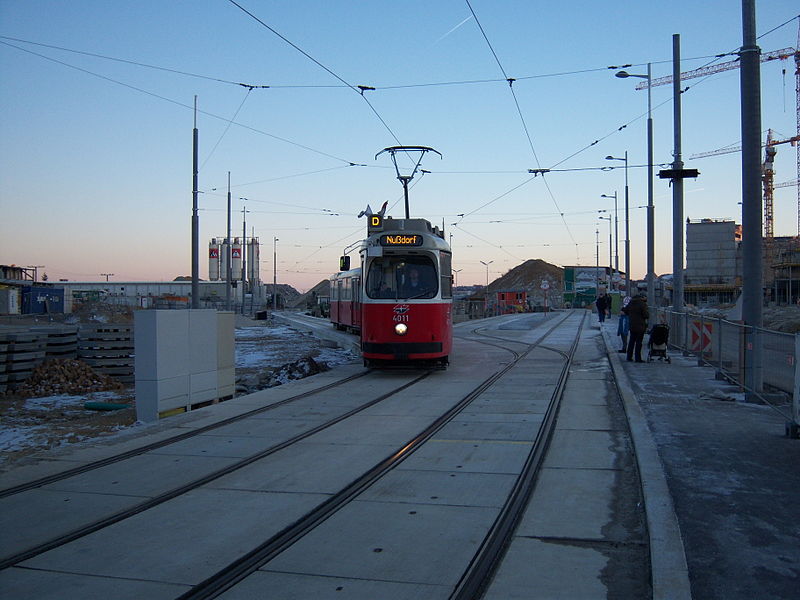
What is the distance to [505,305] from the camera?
309ft

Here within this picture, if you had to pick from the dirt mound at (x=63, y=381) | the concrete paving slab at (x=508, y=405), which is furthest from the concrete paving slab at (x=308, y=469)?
the dirt mound at (x=63, y=381)

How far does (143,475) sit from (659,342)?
46.5 ft

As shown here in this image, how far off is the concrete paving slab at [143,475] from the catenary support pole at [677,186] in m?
16.2

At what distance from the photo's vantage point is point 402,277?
16703 mm

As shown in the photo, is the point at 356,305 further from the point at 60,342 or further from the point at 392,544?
the point at 392,544

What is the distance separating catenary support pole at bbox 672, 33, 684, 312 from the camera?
2022cm

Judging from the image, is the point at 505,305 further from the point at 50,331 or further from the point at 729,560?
the point at 729,560

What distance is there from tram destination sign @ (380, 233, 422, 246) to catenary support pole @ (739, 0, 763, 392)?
7.32 meters

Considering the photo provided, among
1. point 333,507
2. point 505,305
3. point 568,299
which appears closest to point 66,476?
point 333,507

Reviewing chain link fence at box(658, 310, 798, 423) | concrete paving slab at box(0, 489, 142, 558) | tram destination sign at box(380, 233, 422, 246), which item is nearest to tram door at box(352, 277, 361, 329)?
tram destination sign at box(380, 233, 422, 246)

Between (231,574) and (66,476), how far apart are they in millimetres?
3623

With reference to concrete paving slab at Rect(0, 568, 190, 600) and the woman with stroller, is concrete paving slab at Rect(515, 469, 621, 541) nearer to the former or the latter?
concrete paving slab at Rect(0, 568, 190, 600)

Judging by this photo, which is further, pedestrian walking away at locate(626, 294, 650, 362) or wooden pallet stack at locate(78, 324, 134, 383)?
wooden pallet stack at locate(78, 324, 134, 383)

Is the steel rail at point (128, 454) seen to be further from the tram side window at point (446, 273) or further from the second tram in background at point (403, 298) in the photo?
the tram side window at point (446, 273)
